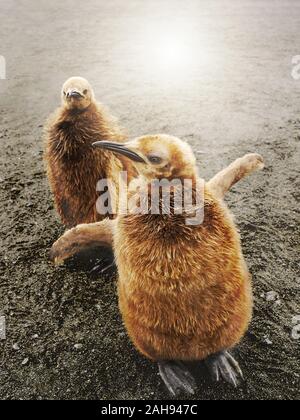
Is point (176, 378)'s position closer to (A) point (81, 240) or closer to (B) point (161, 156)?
(A) point (81, 240)

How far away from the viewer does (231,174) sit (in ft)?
4.71

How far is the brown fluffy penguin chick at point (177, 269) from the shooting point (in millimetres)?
1070

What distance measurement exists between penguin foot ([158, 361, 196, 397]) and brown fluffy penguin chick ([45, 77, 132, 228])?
0.58 m

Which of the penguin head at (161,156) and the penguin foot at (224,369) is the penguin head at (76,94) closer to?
the penguin head at (161,156)

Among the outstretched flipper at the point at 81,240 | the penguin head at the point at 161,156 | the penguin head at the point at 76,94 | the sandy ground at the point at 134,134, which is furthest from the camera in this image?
the penguin head at the point at 76,94

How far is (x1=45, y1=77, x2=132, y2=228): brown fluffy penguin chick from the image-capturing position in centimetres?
154

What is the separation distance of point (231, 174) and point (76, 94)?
572 millimetres

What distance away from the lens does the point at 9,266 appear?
6.08 feet

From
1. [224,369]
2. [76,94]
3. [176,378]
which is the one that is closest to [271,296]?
[224,369]

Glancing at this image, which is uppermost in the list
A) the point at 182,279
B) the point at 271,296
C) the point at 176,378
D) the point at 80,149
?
the point at 80,149

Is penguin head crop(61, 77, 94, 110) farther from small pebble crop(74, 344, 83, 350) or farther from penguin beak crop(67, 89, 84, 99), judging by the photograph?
small pebble crop(74, 344, 83, 350)

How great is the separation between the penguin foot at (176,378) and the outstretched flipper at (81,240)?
40cm

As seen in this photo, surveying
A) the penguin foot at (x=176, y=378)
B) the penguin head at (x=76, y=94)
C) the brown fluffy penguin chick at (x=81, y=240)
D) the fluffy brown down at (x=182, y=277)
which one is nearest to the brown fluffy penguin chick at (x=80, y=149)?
the penguin head at (x=76, y=94)

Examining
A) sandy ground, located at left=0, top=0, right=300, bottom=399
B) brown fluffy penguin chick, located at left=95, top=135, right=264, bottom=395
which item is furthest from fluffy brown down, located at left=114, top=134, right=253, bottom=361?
sandy ground, located at left=0, top=0, right=300, bottom=399
